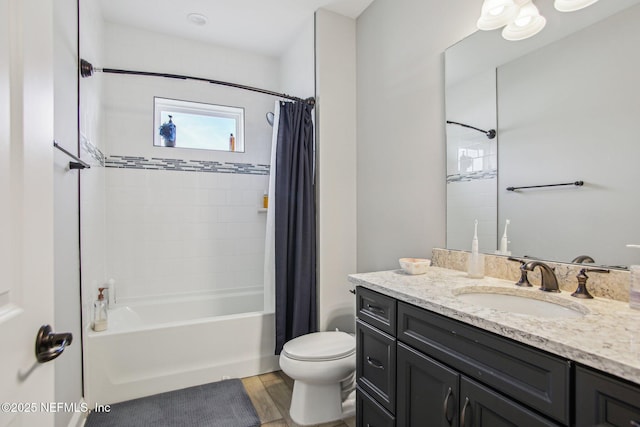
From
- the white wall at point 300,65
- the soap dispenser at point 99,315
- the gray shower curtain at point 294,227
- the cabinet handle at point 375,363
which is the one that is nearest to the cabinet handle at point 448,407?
the cabinet handle at point 375,363

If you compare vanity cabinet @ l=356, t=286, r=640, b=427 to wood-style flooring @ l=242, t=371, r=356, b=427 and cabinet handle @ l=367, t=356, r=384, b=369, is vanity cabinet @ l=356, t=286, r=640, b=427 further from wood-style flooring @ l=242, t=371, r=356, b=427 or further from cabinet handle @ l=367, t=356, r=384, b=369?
wood-style flooring @ l=242, t=371, r=356, b=427

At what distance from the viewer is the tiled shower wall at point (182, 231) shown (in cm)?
266

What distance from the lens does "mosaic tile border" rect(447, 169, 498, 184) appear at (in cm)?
150

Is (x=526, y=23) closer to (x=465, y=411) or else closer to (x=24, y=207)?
(x=465, y=411)

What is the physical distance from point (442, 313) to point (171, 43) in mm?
3090

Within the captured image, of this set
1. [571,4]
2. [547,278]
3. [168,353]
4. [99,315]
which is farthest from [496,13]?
[99,315]

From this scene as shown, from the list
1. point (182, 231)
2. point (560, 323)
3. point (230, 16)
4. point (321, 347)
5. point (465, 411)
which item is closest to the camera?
point (560, 323)

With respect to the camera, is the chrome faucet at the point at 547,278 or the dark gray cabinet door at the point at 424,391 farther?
the chrome faucet at the point at 547,278

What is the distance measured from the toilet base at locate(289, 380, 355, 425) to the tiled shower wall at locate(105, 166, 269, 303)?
1.44 metres

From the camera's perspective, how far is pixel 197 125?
9.95ft

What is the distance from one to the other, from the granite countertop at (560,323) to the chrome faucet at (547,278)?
37mm

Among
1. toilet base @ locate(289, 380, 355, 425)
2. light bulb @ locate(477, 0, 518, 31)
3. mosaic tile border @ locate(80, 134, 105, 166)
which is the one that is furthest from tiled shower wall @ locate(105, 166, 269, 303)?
light bulb @ locate(477, 0, 518, 31)

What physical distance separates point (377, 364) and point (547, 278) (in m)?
0.74

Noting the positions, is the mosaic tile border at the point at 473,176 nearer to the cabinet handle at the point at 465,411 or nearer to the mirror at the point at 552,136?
the mirror at the point at 552,136
